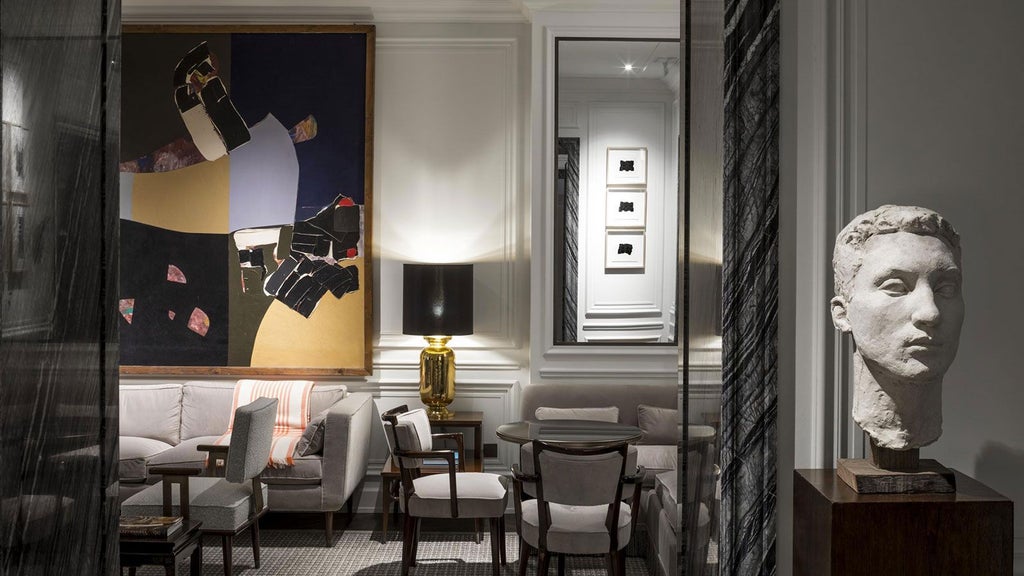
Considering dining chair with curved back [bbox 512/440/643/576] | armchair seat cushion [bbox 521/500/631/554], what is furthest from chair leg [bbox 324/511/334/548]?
armchair seat cushion [bbox 521/500/631/554]

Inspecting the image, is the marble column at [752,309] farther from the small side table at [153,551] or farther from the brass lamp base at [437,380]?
the brass lamp base at [437,380]

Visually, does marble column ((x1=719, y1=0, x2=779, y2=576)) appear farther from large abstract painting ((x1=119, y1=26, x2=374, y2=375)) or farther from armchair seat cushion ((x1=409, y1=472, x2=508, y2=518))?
large abstract painting ((x1=119, y1=26, x2=374, y2=375))

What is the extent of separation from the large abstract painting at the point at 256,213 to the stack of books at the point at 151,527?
1.95 meters

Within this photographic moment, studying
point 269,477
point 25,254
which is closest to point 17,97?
point 25,254

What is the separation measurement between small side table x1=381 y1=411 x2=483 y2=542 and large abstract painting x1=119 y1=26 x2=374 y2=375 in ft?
2.37

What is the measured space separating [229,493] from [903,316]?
3302 millimetres

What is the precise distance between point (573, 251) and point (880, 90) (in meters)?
3.62

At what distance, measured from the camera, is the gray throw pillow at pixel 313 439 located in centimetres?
462

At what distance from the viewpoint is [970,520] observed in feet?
4.30

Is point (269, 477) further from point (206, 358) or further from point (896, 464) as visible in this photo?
point (896, 464)

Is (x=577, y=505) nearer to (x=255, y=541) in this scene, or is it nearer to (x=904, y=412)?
(x=255, y=541)

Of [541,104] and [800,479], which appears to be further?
[541,104]

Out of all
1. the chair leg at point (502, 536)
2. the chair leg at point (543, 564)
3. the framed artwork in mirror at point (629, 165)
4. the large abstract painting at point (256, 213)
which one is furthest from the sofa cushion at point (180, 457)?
the framed artwork in mirror at point (629, 165)

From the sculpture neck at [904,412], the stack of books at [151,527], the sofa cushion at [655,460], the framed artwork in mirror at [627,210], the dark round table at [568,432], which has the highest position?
the framed artwork in mirror at [627,210]
